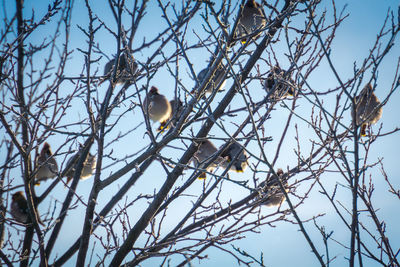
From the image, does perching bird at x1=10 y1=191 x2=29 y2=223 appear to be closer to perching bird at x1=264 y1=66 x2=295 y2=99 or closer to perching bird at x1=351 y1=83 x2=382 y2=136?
perching bird at x1=264 y1=66 x2=295 y2=99

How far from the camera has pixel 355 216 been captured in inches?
81.2

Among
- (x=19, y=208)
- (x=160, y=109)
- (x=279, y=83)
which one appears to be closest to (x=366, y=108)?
(x=279, y=83)

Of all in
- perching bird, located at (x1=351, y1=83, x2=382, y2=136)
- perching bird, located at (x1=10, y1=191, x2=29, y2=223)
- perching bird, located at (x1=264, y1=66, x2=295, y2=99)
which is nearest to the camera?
perching bird, located at (x1=351, y1=83, x2=382, y2=136)

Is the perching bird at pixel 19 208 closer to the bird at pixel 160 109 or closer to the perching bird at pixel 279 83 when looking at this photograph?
the bird at pixel 160 109

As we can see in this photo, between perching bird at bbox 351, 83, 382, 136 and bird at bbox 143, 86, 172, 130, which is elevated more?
bird at bbox 143, 86, 172, 130

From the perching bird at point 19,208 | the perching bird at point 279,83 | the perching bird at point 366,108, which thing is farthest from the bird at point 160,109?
the perching bird at point 279,83

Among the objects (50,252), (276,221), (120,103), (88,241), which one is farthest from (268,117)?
(50,252)

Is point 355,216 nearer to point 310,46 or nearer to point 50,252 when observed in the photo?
point 310,46

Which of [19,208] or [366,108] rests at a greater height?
[19,208]

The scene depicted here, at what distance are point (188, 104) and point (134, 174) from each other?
1878 mm

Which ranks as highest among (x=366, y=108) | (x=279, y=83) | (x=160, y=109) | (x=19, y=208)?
(x=160, y=109)

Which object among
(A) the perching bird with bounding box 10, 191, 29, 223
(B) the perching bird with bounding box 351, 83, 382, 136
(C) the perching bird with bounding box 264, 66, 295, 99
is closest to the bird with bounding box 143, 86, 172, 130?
(A) the perching bird with bounding box 10, 191, 29, 223

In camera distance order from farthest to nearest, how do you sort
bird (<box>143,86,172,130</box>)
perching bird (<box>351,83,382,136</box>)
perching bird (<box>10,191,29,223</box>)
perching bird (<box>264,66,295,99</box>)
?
1. bird (<box>143,86,172,130</box>)
2. perching bird (<box>10,191,29,223</box>)
3. perching bird (<box>264,66,295,99</box>)
4. perching bird (<box>351,83,382,136</box>)

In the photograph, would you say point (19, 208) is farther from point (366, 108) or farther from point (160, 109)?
point (366, 108)
